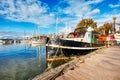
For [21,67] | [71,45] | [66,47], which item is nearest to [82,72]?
[21,67]

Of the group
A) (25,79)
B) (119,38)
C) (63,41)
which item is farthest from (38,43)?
(25,79)

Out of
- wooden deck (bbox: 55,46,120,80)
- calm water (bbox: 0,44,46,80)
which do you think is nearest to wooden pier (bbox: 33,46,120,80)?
wooden deck (bbox: 55,46,120,80)

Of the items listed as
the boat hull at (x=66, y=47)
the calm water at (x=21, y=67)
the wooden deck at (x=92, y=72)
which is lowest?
the calm water at (x=21, y=67)

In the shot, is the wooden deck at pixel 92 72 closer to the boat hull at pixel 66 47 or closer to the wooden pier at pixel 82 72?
the wooden pier at pixel 82 72

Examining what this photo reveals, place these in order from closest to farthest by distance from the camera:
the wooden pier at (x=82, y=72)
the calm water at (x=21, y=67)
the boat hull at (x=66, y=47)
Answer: the wooden pier at (x=82, y=72) → the calm water at (x=21, y=67) → the boat hull at (x=66, y=47)

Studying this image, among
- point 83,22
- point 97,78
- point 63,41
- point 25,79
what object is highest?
point 83,22

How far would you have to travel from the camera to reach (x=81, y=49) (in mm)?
20672

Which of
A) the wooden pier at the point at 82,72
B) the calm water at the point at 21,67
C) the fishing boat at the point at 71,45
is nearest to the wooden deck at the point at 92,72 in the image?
the wooden pier at the point at 82,72

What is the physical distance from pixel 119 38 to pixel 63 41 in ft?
107

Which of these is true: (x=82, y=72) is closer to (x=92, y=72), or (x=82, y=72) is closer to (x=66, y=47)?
(x=92, y=72)

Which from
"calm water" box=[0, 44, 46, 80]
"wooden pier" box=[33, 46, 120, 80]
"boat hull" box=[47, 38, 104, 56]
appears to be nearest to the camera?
"wooden pier" box=[33, 46, 120, 80]

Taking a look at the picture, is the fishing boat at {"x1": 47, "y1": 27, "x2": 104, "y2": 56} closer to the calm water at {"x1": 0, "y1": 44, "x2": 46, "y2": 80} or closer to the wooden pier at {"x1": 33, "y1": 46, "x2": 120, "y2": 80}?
the calm water at {"x1": 0, "y1": 44, "x2": 46, "y2": 80}

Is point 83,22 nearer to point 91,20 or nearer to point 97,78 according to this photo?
point 91,20

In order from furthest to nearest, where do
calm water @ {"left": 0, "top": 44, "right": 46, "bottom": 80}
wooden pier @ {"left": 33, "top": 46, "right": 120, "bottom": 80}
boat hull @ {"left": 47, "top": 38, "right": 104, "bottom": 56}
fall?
boat hull @ {"left": 47, "top": 38, "right": 104, "bottom": 56}, calm water @ {"left": 0, "top": 44, "right": 46, "bottom": 80}, wooden pier @ {"left": 33, "top": 46, "right": 120, "bottom": 80}
